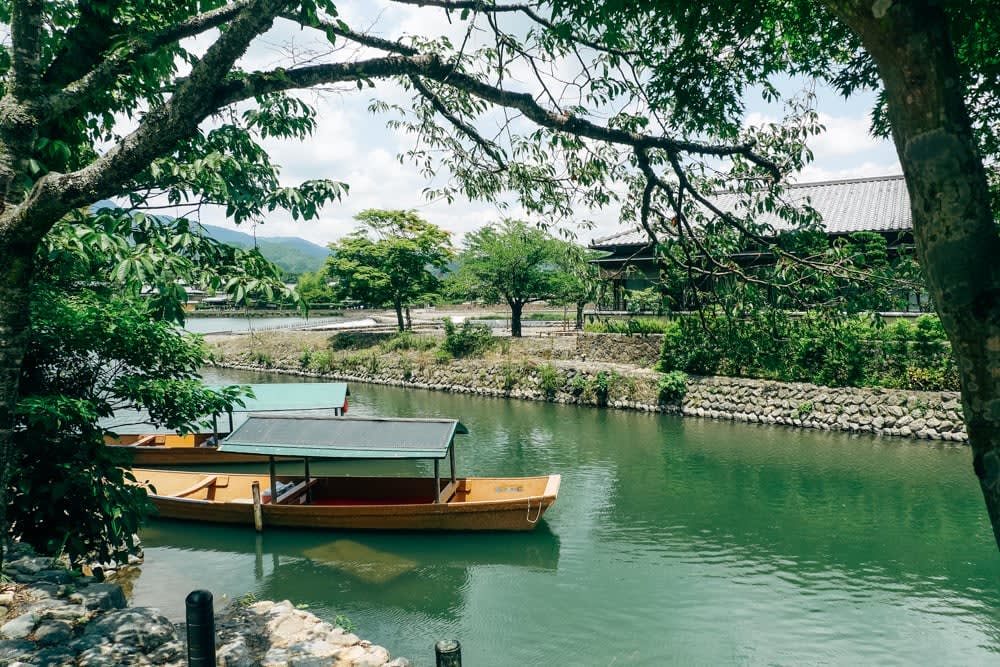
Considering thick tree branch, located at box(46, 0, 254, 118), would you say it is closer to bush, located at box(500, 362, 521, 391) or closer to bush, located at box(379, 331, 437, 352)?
bush, located at box(500, 362, 521, 391)

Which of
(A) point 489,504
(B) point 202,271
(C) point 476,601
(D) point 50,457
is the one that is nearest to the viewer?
(B) point 202,271

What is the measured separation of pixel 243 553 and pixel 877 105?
10.8 metres

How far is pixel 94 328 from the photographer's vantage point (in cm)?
592

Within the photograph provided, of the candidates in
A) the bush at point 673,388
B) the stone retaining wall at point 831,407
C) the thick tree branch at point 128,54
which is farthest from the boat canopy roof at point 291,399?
the thick tree branch at point 128,54

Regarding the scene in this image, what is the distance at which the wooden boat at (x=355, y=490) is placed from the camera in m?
10.7

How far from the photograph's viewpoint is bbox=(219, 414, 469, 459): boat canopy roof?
1088cm

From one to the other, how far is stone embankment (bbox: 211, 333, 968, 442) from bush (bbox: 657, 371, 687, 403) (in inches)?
2.7

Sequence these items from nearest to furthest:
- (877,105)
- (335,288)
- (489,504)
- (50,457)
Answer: (50,457)
(877,105)
(489,504)
(335,288)

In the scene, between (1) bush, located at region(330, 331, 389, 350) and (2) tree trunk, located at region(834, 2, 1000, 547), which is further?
(1) bush, located at region(330, 331, 389, 350)

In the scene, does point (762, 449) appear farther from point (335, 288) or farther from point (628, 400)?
point (335, 288)

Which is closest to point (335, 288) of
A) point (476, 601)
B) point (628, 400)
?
point (628, 400)

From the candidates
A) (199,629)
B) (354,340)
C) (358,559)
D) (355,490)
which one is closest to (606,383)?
(355,490)

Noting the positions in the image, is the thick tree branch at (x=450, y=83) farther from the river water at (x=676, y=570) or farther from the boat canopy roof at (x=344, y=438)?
the boat canopy roof at (x=344, y=438)

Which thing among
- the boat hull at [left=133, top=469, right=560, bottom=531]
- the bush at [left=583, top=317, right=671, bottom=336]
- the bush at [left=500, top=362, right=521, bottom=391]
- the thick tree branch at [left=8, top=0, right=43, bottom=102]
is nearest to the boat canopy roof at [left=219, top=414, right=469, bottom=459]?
the boat hull at [left=133, top=469, right=560, bottom=531]
